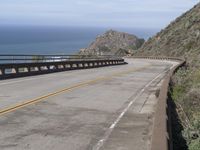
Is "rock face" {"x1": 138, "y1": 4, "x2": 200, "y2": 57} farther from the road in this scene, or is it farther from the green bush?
the green bush

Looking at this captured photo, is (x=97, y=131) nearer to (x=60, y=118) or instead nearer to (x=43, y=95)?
(x=60, y=118)

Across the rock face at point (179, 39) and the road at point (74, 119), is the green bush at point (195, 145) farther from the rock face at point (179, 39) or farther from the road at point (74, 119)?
the rock face at point (179, 39)

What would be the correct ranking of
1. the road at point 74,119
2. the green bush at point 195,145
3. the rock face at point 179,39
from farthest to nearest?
the rock face at point 179,39 → the road at point 74,119 → the green bush at point 195,145

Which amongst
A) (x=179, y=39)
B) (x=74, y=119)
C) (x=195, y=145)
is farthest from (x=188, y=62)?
(x=179, y=39)

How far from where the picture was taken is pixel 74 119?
1395 cm

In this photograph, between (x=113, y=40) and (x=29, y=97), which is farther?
(x=113, y=40)

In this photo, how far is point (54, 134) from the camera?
38.5 ft

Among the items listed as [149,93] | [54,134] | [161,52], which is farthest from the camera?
[161,52]

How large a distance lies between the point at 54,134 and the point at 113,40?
152m

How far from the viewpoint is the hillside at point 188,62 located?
40.5ft

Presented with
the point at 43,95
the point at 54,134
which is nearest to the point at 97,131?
the point at 54,134

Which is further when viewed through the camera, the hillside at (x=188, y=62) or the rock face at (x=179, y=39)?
the rock face at (x=179, y=39)

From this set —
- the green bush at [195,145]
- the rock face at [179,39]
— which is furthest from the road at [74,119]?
the rock face at [179,39]

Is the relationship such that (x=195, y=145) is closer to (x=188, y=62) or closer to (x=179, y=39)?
(x=188, y=62)
